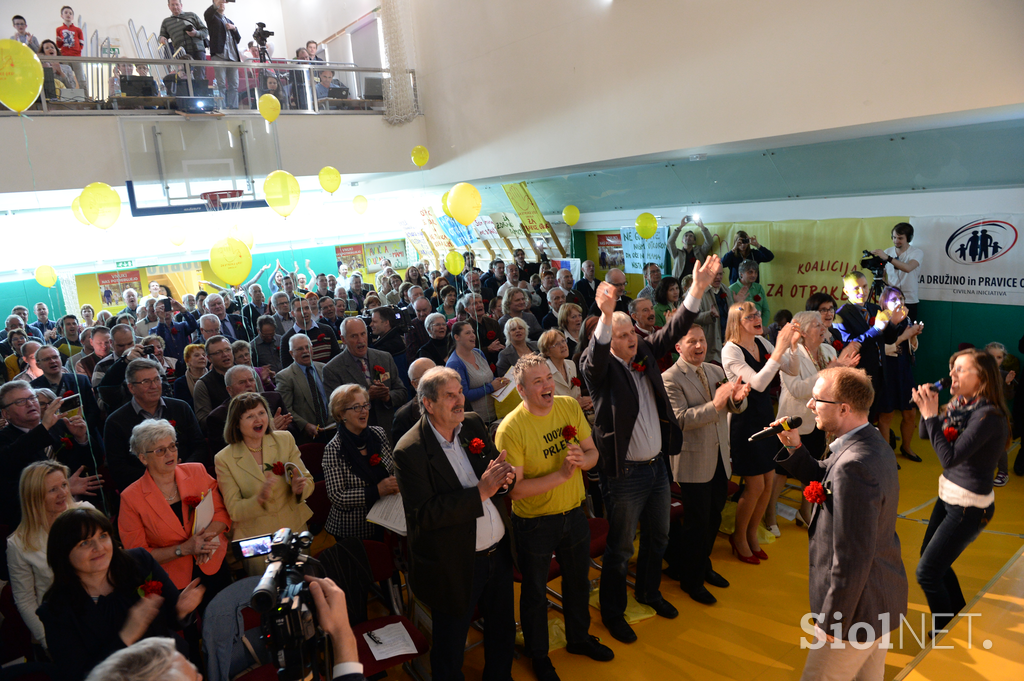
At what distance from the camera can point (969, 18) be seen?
13.2 ft

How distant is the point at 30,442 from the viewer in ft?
11.7

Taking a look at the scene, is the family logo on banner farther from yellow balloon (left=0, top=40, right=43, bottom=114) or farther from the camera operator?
yellow balloon (left=0, top=40, right=43, bottom=114)

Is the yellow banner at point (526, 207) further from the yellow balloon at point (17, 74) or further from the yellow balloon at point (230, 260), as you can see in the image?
the yellow balloon at point (17, 74)

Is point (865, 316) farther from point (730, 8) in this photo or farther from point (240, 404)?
point (240, 404)

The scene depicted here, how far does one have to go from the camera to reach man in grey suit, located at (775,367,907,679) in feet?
7.02

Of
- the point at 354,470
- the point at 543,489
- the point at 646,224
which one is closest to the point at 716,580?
the point at 543,489

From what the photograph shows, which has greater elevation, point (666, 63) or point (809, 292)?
point (666, 63)

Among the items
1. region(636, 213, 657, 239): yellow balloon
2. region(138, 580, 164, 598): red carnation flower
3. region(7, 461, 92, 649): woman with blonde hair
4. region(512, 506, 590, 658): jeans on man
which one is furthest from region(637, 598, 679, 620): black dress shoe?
region(636, 213, 657, 239): yellow balloon

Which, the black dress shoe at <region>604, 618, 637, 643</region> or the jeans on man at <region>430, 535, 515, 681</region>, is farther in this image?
the black dress shoe at <region>604, 618, 637, 643</region>

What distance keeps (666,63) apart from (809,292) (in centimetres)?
333

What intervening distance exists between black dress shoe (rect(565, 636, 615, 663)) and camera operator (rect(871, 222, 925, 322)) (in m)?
5.21

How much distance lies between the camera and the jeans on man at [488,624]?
2.64 metres

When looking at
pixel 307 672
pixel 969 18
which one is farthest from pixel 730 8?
pixel 307 672

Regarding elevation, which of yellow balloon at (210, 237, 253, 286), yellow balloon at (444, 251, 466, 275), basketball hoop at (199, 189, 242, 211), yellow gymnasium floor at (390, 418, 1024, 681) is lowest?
yellow gymnasium floor at (390, 418, 1024, 681)
